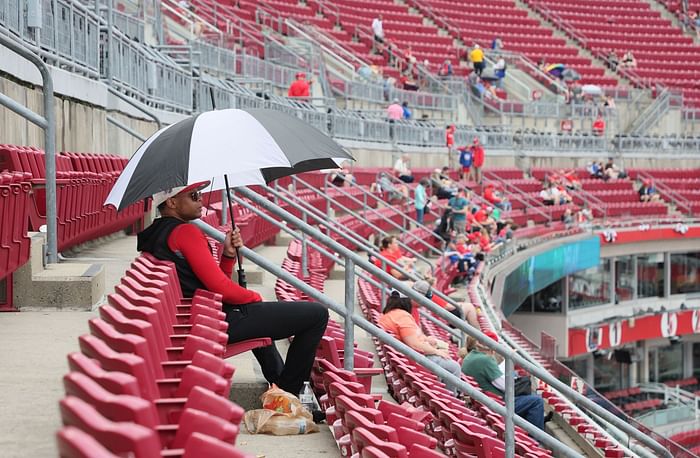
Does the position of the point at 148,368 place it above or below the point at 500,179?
above

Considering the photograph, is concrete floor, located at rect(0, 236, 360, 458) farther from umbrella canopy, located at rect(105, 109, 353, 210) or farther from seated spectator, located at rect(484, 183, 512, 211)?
seated spectator, located at rect(484, 183, 512, 211)

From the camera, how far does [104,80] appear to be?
10586mm

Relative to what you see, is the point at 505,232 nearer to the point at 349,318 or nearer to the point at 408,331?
the point at 408,331

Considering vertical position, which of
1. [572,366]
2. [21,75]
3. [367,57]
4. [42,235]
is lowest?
[572,366]

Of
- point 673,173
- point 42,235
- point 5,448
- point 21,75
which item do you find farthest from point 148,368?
point 673,173

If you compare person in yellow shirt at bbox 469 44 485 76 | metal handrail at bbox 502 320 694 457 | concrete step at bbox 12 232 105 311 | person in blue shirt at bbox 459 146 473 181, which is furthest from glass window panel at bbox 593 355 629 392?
concrete step at bbox 12 232 105 311

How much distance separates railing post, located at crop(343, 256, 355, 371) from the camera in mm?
5322

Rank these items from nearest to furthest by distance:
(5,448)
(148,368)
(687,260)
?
(148,368), (5,448), (687,260)

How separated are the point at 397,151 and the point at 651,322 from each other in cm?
727

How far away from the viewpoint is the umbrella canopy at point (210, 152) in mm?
4992

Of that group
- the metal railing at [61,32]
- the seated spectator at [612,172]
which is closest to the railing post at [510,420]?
the metal railing at [61,32]

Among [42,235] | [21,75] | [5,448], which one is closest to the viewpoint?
[5,448]

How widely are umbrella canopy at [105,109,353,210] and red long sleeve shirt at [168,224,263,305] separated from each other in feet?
0.67

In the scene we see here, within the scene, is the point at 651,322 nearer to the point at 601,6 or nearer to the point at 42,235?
the point at 601,6
